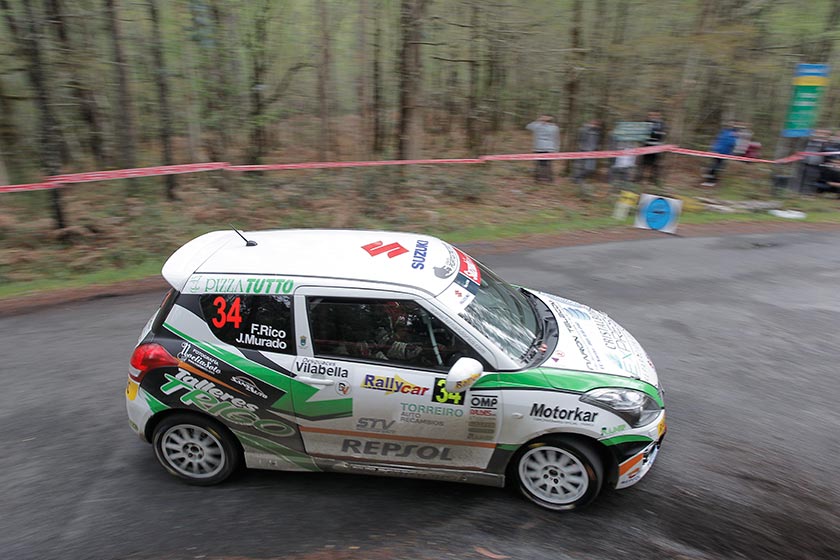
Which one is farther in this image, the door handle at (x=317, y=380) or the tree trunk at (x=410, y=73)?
the tree trunk at (x=410, y=73)

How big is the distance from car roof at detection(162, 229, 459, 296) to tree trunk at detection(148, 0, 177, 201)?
8.87 metres

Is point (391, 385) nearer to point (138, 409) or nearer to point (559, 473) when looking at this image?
point (559, 473)

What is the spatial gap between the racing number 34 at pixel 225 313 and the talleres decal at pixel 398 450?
1147mm

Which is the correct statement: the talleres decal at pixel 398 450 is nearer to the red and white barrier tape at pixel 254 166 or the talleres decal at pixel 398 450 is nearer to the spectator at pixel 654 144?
the red and white barrier tape at pixel 254 166

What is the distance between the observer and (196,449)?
14.2 ft

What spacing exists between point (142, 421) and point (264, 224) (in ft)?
26.5

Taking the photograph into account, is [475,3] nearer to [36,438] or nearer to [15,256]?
[15,256]

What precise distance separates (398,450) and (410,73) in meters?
10.8

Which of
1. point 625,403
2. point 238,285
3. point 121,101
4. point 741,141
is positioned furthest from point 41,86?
point 741,141

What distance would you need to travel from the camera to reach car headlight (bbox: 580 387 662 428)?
391cm

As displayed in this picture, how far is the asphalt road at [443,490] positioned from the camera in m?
3.78

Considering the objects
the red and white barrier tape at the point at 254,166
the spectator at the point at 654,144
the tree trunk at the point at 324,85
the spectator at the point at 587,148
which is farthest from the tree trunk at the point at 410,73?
the spectator at the point at 654,144

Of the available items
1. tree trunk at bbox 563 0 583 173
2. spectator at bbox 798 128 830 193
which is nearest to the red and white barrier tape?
spectator at bbox 798 128 830 193

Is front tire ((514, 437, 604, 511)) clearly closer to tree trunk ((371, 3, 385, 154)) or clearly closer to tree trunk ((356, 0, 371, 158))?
tree trunk ((356, 0, 371, 158))
